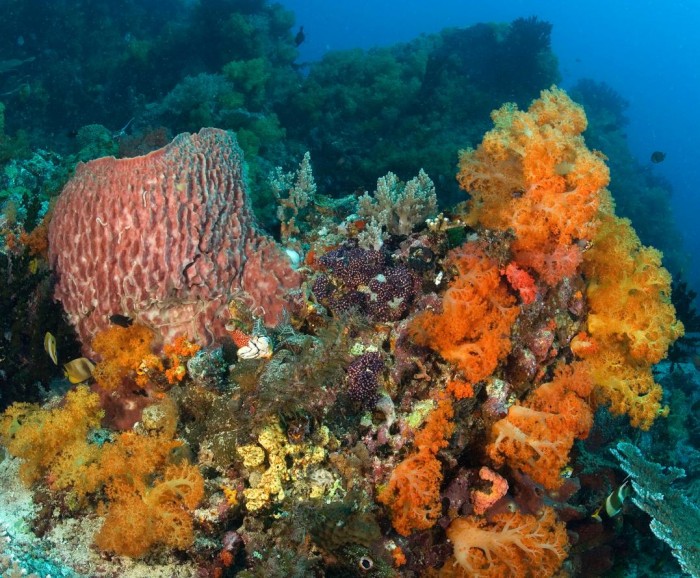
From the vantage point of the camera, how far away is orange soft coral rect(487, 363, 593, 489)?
418 cm

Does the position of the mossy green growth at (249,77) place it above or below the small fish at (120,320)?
above

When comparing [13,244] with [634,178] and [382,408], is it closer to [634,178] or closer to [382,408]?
[382,408]

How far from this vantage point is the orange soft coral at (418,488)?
382cm

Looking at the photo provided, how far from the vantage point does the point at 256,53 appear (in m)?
18.1

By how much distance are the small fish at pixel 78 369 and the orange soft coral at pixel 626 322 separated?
5081 millimetres

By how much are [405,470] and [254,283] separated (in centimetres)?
283

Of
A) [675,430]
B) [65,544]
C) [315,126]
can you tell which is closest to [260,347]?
[65,544]

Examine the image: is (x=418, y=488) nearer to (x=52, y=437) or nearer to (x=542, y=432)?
(x=542, y=432)

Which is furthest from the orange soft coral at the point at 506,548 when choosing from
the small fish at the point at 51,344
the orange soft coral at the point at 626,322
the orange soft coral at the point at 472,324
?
the small fish at the point at 51,344

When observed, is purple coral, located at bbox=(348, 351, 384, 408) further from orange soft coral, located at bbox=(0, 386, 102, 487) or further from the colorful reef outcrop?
orange soft coral, located at bbox=(0, 386, 102, 487)

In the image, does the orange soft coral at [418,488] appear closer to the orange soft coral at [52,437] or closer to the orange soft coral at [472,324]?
the orange soft coral at [472,324]

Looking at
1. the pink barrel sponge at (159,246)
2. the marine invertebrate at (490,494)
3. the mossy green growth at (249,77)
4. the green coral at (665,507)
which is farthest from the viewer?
the mossy green growth at (249,77)

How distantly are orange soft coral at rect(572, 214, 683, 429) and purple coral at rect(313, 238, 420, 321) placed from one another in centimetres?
196

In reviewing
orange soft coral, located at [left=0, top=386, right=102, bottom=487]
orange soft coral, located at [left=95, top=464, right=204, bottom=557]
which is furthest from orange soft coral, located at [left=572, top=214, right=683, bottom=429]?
orange soft coral, located at [left=0, top=386, right=102, bottom=487]
